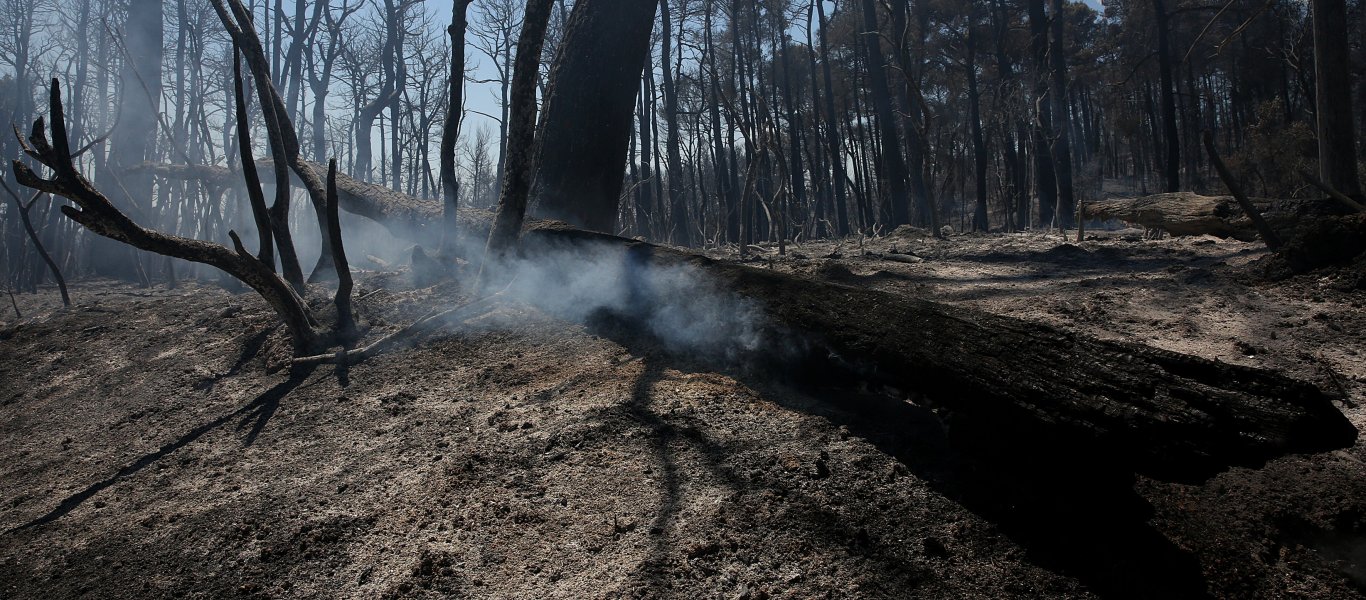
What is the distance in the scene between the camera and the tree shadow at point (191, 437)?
3162mm

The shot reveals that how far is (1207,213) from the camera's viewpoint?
6160 millimetres

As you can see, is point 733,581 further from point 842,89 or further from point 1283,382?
point 842,89

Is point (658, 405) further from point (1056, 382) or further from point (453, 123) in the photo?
point (453, 123)

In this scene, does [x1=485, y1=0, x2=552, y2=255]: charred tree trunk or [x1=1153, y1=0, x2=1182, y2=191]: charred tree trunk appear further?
[x1=1153, y1=0, x2=1182, y2=191]: charred tree trunk

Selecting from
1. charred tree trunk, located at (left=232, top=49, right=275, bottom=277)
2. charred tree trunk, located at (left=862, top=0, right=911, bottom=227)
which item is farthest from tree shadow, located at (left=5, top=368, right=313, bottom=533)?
charred tree trunk, located at (left=862, top=0, right=911, bottom=227)

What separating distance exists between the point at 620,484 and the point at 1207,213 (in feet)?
20.2

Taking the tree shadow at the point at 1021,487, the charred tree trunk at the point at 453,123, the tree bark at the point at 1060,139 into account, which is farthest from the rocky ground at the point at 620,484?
the tree bark at the point at 1060,139

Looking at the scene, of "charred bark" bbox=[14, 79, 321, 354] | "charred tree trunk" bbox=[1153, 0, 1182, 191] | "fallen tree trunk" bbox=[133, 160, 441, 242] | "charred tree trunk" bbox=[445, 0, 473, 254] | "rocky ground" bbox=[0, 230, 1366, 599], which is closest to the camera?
"rocky ground" bbox=[0, 230, 1366, 599]

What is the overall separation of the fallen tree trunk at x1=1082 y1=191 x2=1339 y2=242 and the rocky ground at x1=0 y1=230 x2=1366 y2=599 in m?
0.78

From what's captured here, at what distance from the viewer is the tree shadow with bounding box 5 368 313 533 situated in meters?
3.16

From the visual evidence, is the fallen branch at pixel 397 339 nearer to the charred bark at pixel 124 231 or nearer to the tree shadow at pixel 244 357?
the charred bark at pixel 124 231

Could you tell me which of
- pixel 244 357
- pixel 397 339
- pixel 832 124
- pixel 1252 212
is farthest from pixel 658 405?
pixel 832 124

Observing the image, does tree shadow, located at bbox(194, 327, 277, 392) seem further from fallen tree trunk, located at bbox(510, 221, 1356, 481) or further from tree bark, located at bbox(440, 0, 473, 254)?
fallen tree trunk, located at bbox(510, 221, 1356, 481)

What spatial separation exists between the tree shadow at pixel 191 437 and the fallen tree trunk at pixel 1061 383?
2744 mm
